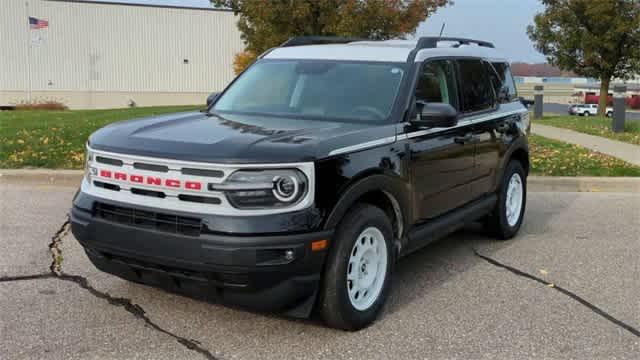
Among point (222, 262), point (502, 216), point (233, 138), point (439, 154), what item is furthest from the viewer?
point (502, 216)

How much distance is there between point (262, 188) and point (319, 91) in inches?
64.9

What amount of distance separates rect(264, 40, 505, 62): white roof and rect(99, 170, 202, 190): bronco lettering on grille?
206 centimetres

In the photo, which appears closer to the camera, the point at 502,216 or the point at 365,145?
the point at 365,145

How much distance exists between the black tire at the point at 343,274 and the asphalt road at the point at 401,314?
0.11m

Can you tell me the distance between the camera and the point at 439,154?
5074 mm

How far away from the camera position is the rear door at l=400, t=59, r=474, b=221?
480 cm

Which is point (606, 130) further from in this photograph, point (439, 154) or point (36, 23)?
point (36, 23)

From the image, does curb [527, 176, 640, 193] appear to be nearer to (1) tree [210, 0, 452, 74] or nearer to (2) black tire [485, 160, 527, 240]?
(2) black tire [485, 160, 527, 240]

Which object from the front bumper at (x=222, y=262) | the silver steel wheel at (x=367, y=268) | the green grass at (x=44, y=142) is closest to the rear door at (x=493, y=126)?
the silver steel wheel at (x=367, y=268)

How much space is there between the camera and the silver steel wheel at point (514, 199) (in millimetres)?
6766

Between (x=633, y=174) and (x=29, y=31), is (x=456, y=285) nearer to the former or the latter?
(x=633, y=174)

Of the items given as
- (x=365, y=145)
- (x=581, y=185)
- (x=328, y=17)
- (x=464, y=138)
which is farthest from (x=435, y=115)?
(x=328, y=17)

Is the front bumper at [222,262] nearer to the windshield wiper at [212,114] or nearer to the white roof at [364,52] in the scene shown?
the windshield wiper at [212,114]

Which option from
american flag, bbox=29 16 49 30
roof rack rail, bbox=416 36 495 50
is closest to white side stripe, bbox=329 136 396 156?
roof rack rail, bbox=416 36 495 50
